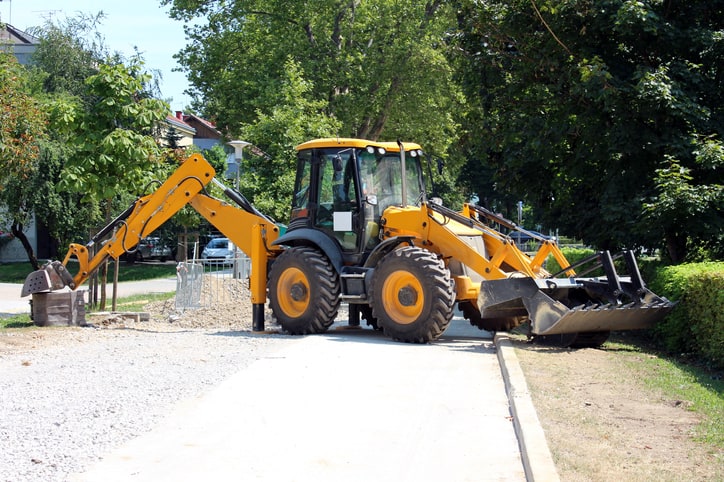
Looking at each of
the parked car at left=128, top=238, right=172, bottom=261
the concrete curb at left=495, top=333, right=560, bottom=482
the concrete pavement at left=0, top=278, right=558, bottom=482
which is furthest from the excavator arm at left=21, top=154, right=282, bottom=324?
the parked car at left=128, top=238, right=172, bottom=261

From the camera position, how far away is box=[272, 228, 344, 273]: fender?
15.5 metres

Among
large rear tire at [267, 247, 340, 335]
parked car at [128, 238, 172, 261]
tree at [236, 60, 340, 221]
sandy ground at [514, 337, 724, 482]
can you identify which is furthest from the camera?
parked car at [128, 238, 172, 261]

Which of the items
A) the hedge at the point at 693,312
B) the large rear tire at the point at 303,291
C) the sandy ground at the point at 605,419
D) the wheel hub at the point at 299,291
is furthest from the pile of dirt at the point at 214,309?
the hedge at the point at 693,312

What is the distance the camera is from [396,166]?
52.3 feet

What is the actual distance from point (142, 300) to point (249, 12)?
1749 cm

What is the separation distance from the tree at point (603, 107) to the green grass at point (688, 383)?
2.60 metres

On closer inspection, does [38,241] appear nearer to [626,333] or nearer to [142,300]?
[142,300]

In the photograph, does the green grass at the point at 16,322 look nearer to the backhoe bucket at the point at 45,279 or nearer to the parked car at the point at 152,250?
the backhoe bucket at the point at 45,279

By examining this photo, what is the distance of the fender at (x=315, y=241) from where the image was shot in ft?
51.0

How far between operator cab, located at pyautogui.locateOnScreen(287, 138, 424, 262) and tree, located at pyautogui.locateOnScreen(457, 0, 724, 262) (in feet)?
10.0

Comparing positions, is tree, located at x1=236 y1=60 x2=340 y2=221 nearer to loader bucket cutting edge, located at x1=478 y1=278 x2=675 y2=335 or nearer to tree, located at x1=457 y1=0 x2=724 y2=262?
tree, located at x1=457 y1=0 x2=724 y2=262

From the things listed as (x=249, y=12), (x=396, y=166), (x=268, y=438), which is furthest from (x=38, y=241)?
(x=268, y=438)

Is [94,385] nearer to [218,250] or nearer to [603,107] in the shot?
[603,107]

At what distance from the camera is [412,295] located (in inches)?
559
